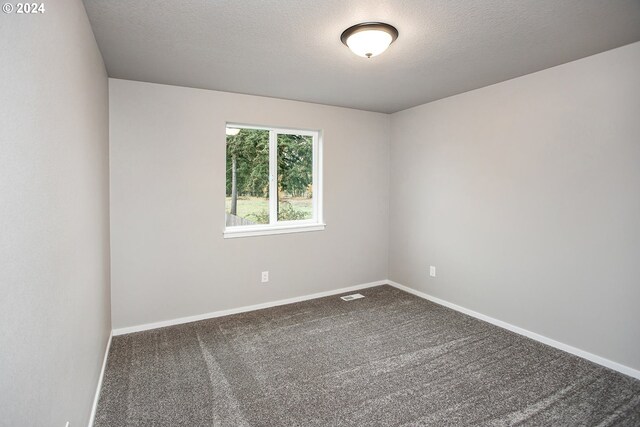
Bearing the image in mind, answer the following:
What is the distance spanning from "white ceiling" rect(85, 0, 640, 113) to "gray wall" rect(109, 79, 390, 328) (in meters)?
0.34

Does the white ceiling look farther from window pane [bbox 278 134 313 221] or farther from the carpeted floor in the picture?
the carpeted floor

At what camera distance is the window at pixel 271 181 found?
3832mm

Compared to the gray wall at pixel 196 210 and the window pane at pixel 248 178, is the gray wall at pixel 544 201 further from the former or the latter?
the window pane at pixel 248 178

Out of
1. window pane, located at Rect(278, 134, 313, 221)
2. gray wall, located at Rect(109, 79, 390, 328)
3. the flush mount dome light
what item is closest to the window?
window pane, located at Rect(278, 134, 313, 221)

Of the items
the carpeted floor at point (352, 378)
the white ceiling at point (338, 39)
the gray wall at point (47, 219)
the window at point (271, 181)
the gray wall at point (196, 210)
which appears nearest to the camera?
the gray wall at point (47, 219)

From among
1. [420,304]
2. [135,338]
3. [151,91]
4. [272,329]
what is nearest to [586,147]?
[420,304]

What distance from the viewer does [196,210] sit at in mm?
3508

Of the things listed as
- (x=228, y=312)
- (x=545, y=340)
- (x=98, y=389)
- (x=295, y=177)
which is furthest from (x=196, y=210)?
(x=545, y=340)

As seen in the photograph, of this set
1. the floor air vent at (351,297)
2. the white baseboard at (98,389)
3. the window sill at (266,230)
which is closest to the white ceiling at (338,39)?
the window sill at (266,230)

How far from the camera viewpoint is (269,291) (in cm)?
396

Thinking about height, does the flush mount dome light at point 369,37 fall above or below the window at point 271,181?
above

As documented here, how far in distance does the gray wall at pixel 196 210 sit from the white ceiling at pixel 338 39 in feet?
1.11

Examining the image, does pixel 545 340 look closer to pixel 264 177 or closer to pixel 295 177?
pixel 295 177

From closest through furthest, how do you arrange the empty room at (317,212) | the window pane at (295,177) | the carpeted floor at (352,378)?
the empty room at (317,212) < the carpeted floor at (352,378) < the window pane at (295,177)
